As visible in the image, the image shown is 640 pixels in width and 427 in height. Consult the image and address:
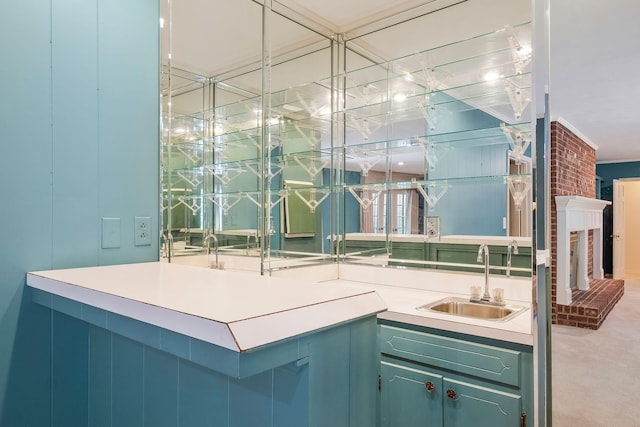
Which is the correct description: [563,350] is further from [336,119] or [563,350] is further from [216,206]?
[216,206]

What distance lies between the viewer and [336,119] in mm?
2986

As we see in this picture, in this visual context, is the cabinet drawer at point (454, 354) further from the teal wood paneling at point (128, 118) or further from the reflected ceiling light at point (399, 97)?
the reflected ceiling light at point (399, 97)

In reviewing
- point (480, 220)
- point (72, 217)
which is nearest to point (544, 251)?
point (480, 220)

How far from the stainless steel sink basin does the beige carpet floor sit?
1160 mm

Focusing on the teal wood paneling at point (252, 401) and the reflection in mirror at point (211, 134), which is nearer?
the teal wood paneling at point (252, 401)

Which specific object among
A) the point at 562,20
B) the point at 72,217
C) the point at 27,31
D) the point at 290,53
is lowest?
the point at 72,217

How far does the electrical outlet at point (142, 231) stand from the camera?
5.86ft

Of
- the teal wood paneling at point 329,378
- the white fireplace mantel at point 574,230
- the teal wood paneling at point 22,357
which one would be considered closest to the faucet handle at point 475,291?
the teal wood paneling at point 329,378

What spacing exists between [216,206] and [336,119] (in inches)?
41.6

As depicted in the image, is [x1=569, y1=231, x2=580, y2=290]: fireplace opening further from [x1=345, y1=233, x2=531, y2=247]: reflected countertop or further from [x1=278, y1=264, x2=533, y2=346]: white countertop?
[x1=278, y1=264, x2=533, y2=346]: white countertop

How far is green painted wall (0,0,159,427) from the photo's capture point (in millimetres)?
1449

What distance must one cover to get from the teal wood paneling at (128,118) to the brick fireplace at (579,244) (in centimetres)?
420

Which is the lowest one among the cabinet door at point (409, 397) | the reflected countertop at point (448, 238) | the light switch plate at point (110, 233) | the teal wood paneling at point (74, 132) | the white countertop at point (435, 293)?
the cabinet door at point (409, 397)

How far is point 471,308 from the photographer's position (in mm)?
2180
